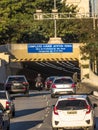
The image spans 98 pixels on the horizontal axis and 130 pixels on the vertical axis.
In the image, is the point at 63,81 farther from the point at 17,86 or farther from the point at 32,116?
the point at 32,116

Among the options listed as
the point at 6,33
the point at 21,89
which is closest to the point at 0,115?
the point at 21,89

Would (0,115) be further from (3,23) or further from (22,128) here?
(3,23)

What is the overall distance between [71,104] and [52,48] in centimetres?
6534

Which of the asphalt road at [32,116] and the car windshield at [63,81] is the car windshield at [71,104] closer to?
the asphalt road at [32,116]

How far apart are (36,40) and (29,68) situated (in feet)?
41.0

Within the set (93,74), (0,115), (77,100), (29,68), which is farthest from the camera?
(29,68)

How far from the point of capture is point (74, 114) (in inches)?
1054

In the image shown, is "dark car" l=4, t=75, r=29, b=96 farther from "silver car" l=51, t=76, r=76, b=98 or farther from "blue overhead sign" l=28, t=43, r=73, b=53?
"blue overhead sign" l=28, t=43, r=73, b=53

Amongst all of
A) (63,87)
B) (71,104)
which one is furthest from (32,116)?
(63,87)

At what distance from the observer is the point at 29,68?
3996 inches

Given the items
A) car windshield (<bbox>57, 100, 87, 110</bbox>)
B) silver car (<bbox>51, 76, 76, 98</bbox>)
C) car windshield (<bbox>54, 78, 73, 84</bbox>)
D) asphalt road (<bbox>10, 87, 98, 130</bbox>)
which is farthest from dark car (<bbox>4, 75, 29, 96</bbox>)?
car windshield (<bbox>57, 100, 87, 110</bbox>)

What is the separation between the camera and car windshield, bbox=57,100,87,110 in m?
26.9

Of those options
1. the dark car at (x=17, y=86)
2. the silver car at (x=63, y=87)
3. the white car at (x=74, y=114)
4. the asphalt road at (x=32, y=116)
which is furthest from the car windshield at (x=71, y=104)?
the dark car at (x=17, y=86)

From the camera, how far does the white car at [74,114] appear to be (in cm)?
2677
